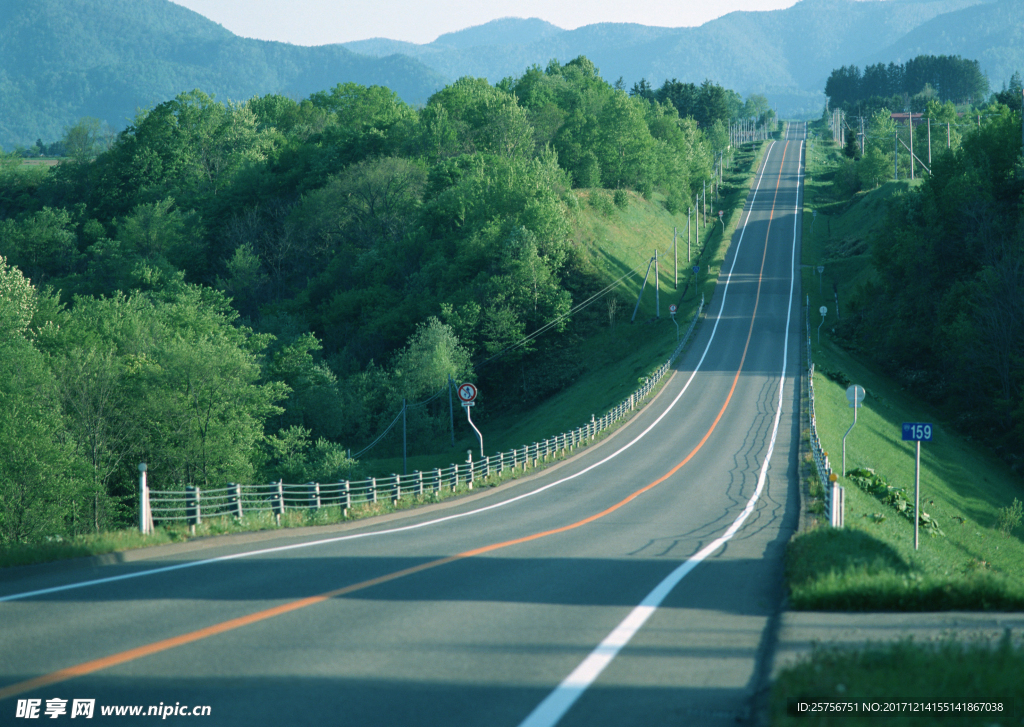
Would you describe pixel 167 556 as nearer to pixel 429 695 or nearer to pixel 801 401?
pixel 429 695

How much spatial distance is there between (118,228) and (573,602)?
86.1 m

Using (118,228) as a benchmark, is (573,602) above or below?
below

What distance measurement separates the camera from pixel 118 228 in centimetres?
8225

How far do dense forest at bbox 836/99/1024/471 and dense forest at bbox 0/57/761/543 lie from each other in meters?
24.2

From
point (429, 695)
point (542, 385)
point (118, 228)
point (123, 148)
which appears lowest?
point (542, 385)


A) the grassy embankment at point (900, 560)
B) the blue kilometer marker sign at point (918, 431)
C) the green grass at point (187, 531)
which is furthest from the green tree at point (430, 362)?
the blue kilometer marker sign at point (918, 431)

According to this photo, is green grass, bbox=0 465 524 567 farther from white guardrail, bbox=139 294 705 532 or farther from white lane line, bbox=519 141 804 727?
white lane line, bbox=519 141 804 727

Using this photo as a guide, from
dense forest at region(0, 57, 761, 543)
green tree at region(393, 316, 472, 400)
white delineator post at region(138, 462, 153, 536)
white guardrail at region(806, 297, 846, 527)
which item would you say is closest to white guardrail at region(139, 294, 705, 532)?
white delineator post at region(138, 462, 153, 536)

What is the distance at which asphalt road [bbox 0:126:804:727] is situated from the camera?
5.85m

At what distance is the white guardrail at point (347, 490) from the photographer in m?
15.6

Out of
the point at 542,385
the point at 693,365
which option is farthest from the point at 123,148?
the point at 693,365

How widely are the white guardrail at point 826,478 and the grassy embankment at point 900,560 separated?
56 centimetres

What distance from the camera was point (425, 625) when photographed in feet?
26.1

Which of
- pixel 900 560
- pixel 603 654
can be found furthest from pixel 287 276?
pixel 603 654
